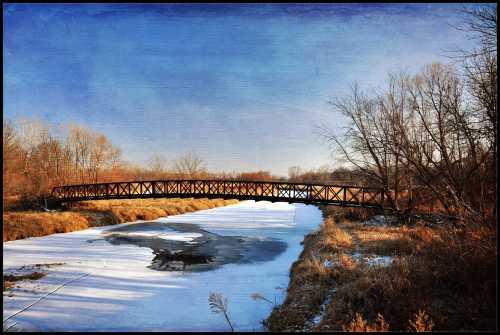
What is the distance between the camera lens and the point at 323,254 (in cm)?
1041

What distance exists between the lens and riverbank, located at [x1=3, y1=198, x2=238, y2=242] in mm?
15684

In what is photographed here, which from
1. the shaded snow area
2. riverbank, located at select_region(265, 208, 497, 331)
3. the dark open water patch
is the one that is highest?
riverbank, located at select_region(265, 208, 497, 331)

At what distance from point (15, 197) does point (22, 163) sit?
4.50 meters

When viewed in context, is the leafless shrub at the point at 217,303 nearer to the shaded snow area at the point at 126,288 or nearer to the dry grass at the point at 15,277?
the shaded snow area at the point at 126,288

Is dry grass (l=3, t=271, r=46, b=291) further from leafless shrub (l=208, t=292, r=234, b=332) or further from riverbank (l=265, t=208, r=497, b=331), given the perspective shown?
riverbank (l=265, t=208, r=497, b=331)

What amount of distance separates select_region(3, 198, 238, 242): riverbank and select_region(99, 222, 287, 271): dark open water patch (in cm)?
259

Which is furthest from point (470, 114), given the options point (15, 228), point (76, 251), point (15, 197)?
point (15, 197)

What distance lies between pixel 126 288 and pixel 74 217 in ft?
44.8

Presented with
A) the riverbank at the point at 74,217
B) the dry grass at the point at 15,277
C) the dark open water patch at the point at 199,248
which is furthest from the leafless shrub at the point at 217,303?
the riverbank at the point at 74,217

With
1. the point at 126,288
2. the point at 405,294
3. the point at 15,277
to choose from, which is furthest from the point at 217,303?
the point at 15,277

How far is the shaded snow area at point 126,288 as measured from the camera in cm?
630

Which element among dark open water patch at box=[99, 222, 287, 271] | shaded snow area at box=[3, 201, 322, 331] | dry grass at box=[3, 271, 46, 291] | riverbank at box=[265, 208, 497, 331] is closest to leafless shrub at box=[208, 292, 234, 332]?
shaded snow area at box=[3, 201, 322, 331]

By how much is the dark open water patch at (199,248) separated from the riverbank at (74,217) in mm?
2592

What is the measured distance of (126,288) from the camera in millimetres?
8219
